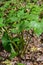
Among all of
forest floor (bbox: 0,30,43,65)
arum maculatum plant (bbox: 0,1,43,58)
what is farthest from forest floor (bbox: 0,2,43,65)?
arum maculatum plant (bbox: 0,1,43,58)

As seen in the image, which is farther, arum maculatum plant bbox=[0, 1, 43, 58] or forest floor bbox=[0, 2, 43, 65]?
forest floor bbox=[0, 2, 43, 65]

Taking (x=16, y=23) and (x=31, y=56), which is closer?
(x=16, y=23)

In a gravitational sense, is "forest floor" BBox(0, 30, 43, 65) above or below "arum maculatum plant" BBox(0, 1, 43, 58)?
below

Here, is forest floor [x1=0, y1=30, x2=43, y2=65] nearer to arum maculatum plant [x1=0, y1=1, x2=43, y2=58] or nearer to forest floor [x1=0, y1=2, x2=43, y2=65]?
forest floor [x1=0, y1=2, x2=43, y2=65]

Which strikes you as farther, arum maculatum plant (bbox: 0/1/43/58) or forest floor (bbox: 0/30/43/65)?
forest floor (bbox: 0/30/43/65)

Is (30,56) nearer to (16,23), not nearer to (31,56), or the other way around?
(31,56)

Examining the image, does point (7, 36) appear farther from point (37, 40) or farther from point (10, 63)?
point (37, 40)

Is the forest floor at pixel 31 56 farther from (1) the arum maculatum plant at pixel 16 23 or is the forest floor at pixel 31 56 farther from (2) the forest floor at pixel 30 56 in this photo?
(1) the arum maculatum plant at pixel 16 23

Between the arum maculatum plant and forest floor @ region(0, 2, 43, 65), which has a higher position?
the arum maculatum plant

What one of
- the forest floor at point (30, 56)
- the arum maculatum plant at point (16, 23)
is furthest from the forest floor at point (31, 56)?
the arum maculatum plant at point (16, 23)

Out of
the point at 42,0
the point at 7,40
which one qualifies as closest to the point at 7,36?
the point at 7,40

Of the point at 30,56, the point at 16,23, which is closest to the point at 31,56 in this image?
the point at 30,56
